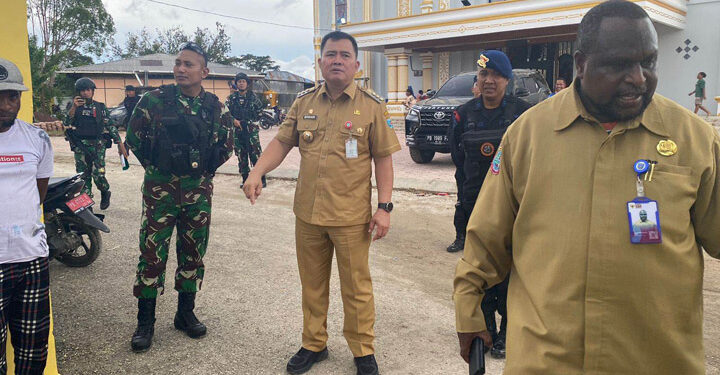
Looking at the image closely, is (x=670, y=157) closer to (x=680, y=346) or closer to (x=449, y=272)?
(x=680, y=346)

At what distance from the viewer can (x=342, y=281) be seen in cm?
323

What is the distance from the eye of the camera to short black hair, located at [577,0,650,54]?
57.6 inches

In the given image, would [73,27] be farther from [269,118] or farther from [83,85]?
[83,85]

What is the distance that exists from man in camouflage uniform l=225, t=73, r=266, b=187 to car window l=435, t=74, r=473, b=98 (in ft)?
13.5

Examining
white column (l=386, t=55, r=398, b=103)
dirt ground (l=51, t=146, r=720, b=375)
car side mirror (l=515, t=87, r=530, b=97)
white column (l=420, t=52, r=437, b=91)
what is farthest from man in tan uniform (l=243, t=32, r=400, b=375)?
white column (l=420, t=52, r=437, b=91)

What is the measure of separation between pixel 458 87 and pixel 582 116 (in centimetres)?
1042

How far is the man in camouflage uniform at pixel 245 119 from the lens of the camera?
377 inches

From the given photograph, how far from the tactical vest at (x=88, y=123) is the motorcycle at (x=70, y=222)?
269 centimetres

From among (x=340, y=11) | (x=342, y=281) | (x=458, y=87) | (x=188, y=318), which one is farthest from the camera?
(x=340, y=11)

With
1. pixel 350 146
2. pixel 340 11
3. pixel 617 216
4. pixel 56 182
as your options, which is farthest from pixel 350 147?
pixel 340 11

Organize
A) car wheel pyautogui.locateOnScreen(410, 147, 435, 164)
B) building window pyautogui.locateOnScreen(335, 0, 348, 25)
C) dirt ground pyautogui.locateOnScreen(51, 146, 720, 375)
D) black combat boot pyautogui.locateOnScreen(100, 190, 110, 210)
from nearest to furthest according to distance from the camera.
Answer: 1. dirt ground pyautogui.locateOnScreen(51, 146, 720, 375)
2. black combat boot pyautogui.locateOnScreen(100, 190, 110, 210)
3. car wheel pyautogui.locateOnScreen(410, 147, 435, 164)
4. building window pyautogui.locateOnScreen(335, 0, 348, 25)

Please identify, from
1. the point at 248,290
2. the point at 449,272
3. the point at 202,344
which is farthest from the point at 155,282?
the point at 449,272

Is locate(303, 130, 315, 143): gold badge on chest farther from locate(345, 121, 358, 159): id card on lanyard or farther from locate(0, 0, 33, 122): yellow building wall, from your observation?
locate(0, 0, 33, 122): yellow building wall

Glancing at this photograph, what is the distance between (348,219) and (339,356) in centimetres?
94
